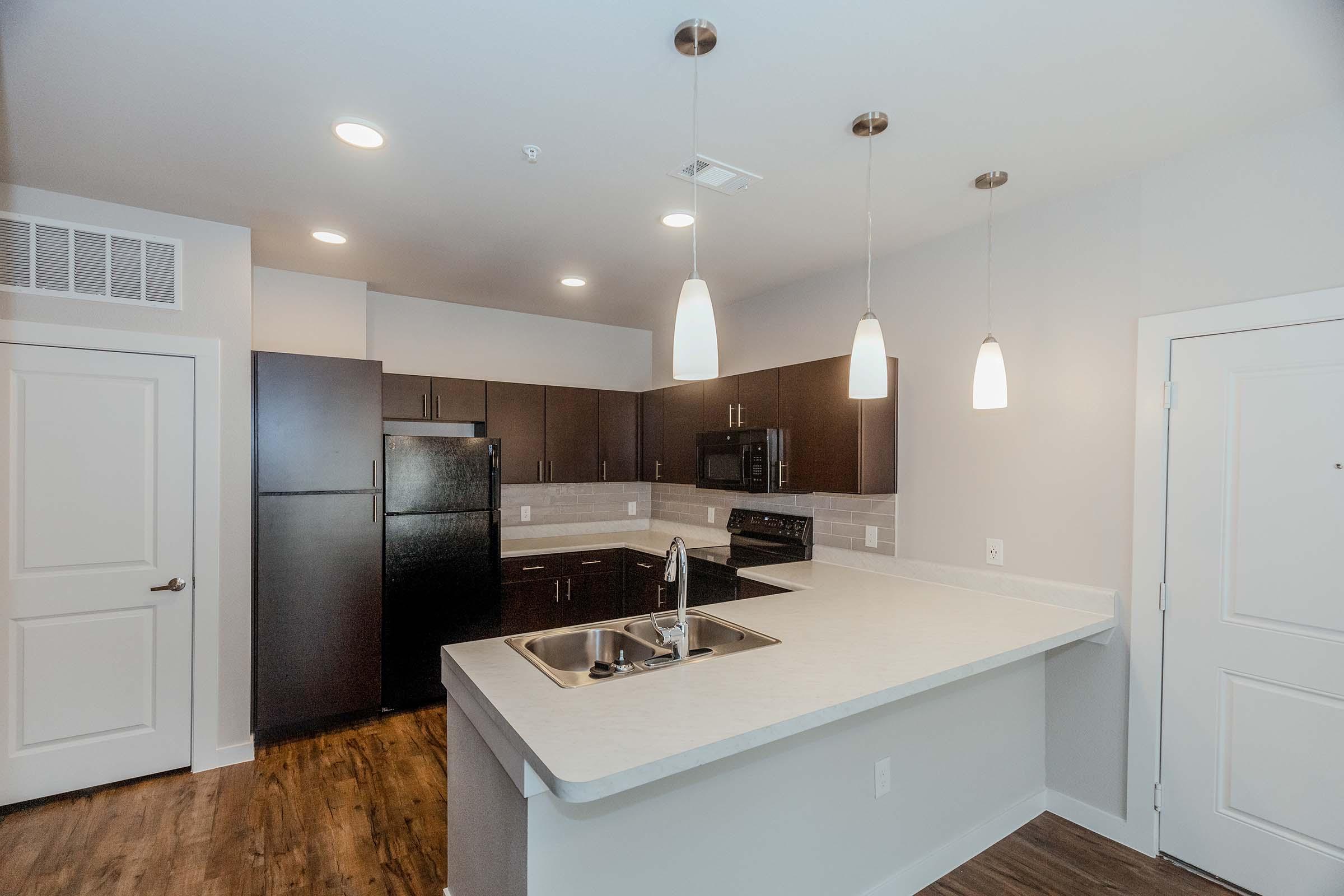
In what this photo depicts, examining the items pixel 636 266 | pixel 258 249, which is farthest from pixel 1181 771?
pixel 258 249

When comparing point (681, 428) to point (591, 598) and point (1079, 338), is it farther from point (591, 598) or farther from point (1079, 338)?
point (1079, 338)

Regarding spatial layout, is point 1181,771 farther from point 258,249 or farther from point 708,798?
point 258,249

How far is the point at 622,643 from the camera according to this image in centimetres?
220

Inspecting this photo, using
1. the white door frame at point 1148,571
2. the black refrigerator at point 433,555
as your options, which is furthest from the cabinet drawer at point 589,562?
the white door frame at point 1148,571

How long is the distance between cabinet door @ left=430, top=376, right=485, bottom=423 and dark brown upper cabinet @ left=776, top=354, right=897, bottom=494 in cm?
203

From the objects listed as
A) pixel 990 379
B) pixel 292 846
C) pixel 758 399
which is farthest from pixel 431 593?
pixel 990 379

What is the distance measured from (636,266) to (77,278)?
2483 millimetres

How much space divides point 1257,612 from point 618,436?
3667mm

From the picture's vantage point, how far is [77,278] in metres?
2.73

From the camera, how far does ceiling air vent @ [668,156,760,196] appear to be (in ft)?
7.46

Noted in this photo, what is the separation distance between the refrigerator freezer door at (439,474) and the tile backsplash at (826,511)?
60.2 inches

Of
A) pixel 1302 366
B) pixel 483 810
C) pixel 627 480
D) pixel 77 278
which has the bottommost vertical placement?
pixel 483 810

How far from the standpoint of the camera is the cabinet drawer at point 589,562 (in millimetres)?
4266

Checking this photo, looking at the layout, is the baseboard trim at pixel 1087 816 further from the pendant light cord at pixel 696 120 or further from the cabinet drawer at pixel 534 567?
the cabinet drawer at pixel 534 567
